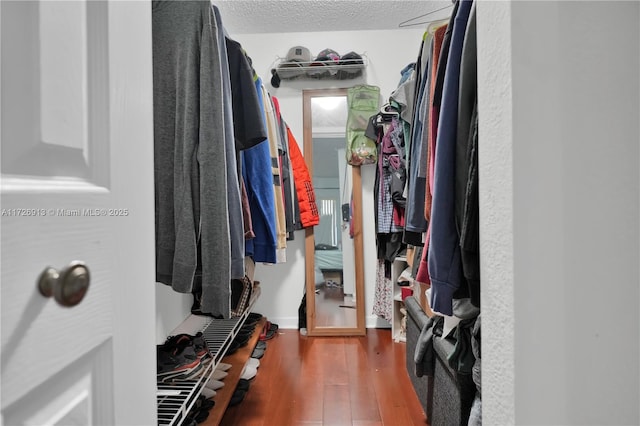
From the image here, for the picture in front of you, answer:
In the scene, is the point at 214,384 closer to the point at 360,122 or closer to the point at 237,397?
the point at 237,397

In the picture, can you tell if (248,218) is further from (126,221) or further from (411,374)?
(411,374)

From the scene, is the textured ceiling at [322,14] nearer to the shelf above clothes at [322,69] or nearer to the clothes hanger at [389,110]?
the shelf above clothes at [322,69]

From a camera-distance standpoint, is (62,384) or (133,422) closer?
(62,384)

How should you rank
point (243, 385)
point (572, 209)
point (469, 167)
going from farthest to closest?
1. point (243, 385)
2. point (469, 167)
3. point (572, 209)

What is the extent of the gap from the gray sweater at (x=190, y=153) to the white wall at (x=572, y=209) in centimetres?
64

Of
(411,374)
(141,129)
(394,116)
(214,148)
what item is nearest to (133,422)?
(141,129)

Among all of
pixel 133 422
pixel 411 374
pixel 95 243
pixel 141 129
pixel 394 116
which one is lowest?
pixel 411 374

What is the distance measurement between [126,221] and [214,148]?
47 centimetres

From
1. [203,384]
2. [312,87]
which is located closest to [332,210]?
[312,87]

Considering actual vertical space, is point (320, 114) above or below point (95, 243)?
above

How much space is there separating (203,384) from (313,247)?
1486 millimetres

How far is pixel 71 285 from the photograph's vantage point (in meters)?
0.31

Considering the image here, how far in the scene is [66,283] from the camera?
307 millimetres

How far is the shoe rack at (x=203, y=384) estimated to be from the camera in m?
0.97
